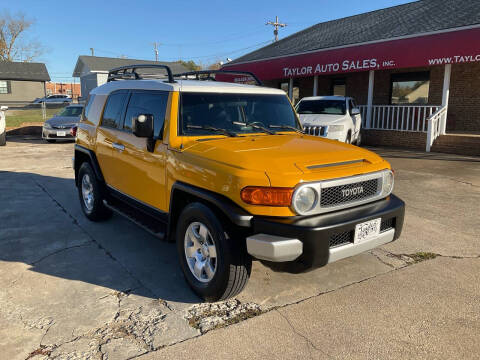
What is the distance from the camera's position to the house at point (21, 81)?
135 ft

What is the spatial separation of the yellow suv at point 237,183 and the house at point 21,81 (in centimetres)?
4357

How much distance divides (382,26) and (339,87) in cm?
382

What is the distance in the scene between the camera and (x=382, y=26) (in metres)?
16.7

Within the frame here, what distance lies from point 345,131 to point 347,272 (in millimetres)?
7973

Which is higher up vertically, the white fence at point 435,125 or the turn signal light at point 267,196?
the white fence at point 435,125

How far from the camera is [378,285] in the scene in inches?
147

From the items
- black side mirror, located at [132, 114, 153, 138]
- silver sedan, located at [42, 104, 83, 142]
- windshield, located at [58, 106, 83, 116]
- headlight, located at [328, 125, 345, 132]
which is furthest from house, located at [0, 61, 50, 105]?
black side mirror, located at [132, 114, 153, 138]

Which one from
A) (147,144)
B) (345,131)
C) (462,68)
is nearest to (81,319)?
(147,144)

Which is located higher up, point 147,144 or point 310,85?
point 310,85

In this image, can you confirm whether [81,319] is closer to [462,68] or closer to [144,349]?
[144,349]

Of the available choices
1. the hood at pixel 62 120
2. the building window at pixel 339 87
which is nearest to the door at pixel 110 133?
the hood at pixel 62 120

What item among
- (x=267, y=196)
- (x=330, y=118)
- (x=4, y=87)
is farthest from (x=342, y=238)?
Answer: (x=4, y=87)

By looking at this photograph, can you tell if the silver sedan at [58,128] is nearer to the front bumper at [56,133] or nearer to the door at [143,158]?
the front bumper at [56,133]

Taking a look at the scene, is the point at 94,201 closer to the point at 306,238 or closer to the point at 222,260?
Result: the point at 222,260
